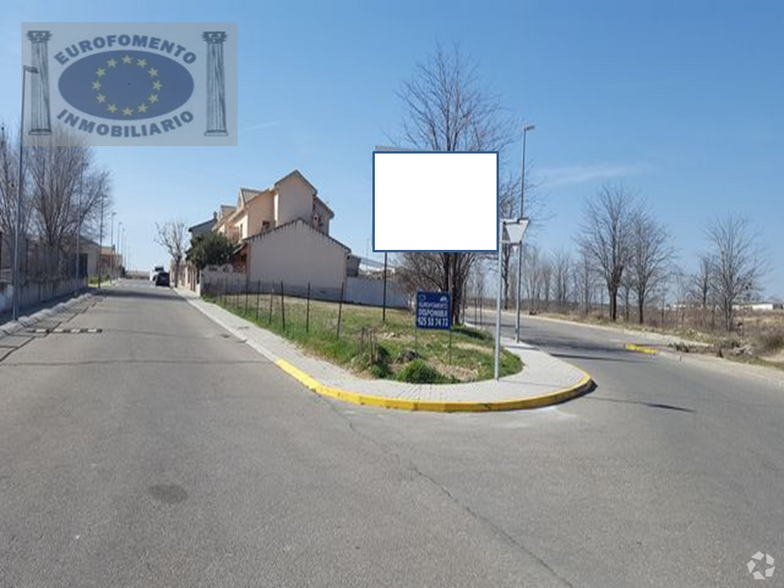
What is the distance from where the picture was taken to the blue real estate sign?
43.4 ft

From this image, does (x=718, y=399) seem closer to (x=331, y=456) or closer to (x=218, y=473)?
(x=331, y=456)

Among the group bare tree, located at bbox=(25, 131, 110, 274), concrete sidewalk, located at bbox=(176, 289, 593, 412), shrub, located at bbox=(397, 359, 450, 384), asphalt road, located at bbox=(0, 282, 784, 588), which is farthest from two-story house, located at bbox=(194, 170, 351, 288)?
asphalt road, located at bbox=(0, 282, 784, 588)

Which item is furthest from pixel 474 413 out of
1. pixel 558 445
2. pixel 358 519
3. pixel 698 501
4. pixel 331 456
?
pixel 358 519

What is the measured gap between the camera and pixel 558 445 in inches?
305

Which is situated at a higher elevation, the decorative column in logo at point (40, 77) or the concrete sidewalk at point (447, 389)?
the decorative column in logo at point (40, 77)

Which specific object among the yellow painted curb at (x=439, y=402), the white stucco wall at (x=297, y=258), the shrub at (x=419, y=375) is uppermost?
the white stucco wall at (x=297, y=258)

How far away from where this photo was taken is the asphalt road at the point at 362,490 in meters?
4.07

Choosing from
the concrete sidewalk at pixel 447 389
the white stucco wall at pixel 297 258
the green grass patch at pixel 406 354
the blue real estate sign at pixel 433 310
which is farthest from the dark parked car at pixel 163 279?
the blue real estate sign at pixel 433 310

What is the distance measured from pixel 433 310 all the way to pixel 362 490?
7.84 m

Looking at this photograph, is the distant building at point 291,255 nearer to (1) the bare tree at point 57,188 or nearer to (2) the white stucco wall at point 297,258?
(2) the white stucco wall at point 297,258

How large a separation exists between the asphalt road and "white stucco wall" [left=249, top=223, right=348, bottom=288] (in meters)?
45.6

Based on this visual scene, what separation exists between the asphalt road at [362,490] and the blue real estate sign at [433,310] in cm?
330

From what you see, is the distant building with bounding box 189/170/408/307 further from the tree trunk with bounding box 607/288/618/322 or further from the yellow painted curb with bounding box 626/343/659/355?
the yellow painted curb with bounding box 626/343/659/355

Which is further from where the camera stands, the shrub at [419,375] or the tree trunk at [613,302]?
the tree trunk at [613,302]
